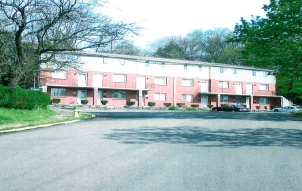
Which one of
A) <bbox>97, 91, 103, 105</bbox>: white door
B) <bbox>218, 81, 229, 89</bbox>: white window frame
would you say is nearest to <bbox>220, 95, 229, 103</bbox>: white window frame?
<bbox>218, 81, 229, 89</bbox>: white window frame

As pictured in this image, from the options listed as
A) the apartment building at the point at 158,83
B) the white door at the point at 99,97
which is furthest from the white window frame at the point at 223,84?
the white door at the point at 99,97

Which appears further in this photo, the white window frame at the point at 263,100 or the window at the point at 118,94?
the white window frame at the point at 263,100

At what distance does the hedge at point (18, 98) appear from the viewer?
55.9 feet

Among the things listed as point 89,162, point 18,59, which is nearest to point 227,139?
point 89,162

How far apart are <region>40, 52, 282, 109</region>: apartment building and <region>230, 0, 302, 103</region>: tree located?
→ 1981 centimetres

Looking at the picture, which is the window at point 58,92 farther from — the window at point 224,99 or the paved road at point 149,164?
the paved road at point 149,164

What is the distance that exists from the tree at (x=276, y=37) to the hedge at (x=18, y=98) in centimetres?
1501

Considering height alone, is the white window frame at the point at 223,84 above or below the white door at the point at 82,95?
above

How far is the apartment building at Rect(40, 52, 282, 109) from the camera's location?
4291 centimetres

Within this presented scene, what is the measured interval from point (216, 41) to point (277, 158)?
67.6 m

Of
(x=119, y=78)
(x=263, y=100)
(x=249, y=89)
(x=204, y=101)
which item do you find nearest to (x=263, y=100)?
(x=263, y=100)

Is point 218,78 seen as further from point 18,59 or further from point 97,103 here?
point 18,59

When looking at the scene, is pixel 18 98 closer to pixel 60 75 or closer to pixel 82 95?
pixel 60 75

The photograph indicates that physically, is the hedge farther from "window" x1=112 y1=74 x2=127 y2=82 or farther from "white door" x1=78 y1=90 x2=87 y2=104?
"window" x1=112 y1=74 x2=127 y2=82
